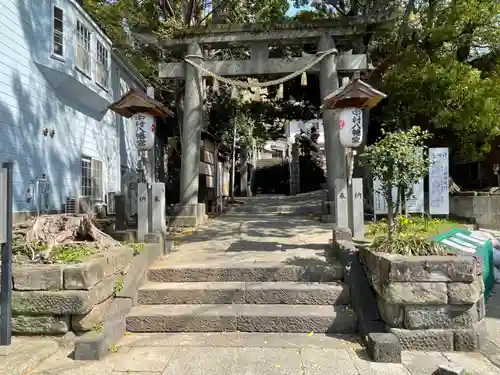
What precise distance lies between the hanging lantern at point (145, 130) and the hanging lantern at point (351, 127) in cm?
347

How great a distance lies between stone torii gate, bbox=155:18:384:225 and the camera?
11.4 m

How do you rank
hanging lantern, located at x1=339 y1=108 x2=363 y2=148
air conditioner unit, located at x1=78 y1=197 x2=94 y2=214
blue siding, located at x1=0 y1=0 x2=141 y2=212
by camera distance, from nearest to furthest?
hanging lantern, located at x1=339 y1=108 x2=363 y2=148
blue siding, located at x1=0 y1=0 x2=141 y2=212
air conditioner unit, located at x1=78 y1=197 x2=94 y2=214

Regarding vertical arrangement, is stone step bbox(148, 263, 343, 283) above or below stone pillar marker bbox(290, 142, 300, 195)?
below

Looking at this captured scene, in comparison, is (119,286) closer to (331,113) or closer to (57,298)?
(57,298)

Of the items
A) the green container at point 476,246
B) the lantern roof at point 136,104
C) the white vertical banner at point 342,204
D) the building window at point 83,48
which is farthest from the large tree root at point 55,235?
the building window at point 83,48

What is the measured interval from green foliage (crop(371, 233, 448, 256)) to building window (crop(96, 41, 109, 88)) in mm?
10090

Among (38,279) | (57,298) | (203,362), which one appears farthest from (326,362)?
(38,279)

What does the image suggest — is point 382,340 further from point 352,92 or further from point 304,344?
point 352,92

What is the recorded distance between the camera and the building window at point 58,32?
32.3 feet

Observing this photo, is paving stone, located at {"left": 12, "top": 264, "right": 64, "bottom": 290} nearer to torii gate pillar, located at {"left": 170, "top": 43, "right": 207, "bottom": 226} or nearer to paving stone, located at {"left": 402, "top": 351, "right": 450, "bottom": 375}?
paving stone, located at {"left": 402, "top": 351, "right": 450, "bottom": 375}

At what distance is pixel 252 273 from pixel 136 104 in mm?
3799

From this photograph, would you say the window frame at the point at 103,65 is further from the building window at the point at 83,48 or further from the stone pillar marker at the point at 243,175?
the stone pillar marker at the point at 243,175

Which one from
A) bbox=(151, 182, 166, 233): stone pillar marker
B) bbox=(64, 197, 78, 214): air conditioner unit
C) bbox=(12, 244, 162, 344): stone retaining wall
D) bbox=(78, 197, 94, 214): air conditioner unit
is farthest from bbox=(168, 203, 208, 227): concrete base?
bbox=(12, 244, 162, 344): stone retaining wall

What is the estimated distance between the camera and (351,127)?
6.95 m
